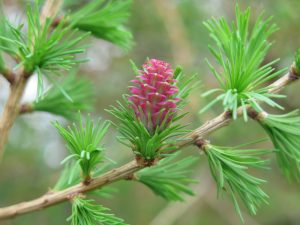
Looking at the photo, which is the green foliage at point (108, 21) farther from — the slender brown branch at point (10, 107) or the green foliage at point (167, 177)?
the green foliage at point (167, 177)

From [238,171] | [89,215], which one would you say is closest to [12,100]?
[89,215]

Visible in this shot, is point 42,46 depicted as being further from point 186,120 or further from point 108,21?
point 186,120

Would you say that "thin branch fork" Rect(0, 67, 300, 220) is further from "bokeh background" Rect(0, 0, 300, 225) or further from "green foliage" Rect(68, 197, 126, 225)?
"bokeh background" Rect(0, 0, 300, 225)

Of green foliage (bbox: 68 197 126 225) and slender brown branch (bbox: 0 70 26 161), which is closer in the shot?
green foliage (bbox: 68 197 126 225)

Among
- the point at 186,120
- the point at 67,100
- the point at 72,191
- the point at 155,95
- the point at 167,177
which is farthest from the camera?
the point at 186,120

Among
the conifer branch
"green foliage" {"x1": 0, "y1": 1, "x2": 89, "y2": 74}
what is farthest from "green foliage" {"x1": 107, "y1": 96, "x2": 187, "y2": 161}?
the conifer branch
